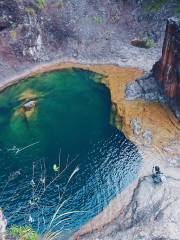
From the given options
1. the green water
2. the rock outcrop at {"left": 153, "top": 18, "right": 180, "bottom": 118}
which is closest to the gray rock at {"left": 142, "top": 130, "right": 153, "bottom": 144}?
the green water


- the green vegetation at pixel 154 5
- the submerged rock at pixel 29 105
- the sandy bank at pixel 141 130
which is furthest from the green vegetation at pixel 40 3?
the submerged rock at pixel 29 105

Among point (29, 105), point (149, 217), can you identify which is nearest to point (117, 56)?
point (29, 105)

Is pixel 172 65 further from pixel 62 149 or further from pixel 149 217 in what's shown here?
pixel 149 217

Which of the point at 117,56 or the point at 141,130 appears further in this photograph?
the point at 117,56

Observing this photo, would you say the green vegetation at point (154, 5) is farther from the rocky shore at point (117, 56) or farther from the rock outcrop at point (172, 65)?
the rock outcrop at point (172, 65)

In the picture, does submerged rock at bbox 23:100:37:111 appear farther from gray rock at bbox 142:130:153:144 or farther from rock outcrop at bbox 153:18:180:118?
rock outcrop at bbox 153:18:180:118

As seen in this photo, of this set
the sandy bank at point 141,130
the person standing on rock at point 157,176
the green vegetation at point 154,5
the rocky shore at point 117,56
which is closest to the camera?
the sandy bank at point 141,130
